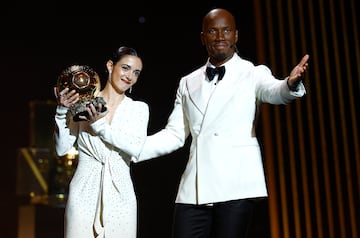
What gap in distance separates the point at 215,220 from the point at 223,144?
0.92ft

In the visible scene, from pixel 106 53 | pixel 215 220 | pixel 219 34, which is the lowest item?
pixel 215 220

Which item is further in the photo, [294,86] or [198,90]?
[198,90]

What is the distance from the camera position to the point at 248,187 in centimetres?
219

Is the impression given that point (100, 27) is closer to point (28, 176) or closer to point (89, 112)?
point (28, 176)

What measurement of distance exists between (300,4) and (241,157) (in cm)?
128

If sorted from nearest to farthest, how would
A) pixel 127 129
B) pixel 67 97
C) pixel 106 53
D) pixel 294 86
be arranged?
1. pixel 294 86
2. pixel 67 97
3. pixel 127 129
4. pixel 106 53

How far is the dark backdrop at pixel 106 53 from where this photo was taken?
382 cm

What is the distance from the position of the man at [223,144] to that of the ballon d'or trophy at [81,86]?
0.31 m

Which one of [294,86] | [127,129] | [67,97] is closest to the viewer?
[294,86]

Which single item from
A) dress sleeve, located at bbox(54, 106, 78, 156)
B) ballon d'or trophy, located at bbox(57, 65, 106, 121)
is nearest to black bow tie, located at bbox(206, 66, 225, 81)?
ballon d'or trophy, located at bbox(57, 65, 106, 121)

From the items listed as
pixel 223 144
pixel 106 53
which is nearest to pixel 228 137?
pixel 223 144

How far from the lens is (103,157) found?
Result: 2.25 m

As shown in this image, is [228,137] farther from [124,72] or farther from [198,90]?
[124,72]

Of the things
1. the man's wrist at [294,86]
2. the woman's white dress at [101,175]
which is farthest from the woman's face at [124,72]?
the man's wrist at [294,86]
